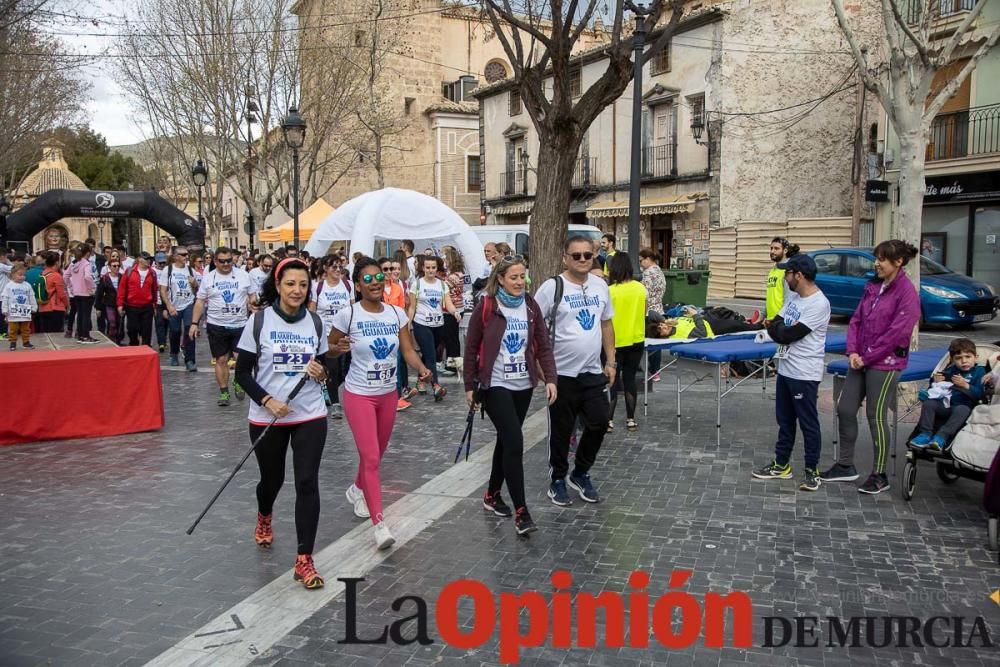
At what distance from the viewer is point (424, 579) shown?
15.7ft

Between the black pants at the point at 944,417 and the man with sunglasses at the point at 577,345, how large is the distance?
2.37m

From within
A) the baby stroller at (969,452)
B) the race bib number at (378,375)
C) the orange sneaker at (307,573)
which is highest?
the race bib number at (378,375)

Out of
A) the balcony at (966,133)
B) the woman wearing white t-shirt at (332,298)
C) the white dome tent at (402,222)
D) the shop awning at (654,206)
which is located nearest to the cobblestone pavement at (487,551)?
the woman wearing white t-shirt at (332,298)

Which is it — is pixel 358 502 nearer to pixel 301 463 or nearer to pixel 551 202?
pixel 301 463

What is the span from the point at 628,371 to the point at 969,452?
3.29 meters

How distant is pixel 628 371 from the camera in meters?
8.30

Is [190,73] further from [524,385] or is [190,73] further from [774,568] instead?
[774,568]

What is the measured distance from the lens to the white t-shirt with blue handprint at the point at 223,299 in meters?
10.3

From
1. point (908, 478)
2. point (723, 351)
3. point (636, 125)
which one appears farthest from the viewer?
point (636, 125)

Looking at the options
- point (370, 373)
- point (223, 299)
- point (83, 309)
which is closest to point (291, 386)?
point (370, 373)

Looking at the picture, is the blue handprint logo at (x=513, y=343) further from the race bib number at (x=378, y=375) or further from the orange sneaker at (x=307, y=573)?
the orange sneaker at (x=307, y=573)

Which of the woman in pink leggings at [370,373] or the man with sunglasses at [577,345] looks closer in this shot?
the woman in pink leggings at [370,373]

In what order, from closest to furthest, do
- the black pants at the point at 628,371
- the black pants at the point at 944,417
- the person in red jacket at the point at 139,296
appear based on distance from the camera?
the black pants at the point at 944,417, the black pants at the point at 628,371, the person in red jacket at the point at 139,296

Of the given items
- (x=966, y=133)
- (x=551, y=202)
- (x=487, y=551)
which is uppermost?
(x=966, y=133)
